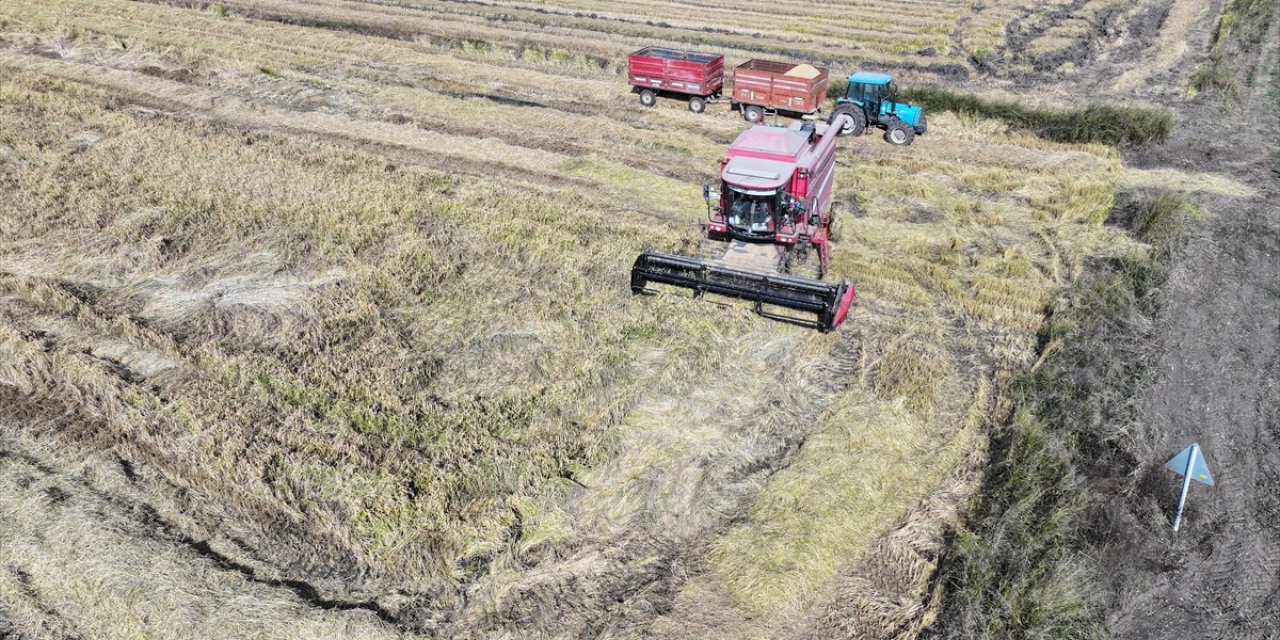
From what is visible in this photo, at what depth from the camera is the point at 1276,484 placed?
973cm

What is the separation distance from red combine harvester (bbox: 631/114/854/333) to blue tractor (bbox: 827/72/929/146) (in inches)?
320

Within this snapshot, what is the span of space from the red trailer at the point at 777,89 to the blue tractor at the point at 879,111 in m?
0.85

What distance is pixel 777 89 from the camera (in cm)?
2291

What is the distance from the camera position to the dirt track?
8.27 metres

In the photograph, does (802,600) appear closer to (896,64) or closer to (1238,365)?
(1238,365)

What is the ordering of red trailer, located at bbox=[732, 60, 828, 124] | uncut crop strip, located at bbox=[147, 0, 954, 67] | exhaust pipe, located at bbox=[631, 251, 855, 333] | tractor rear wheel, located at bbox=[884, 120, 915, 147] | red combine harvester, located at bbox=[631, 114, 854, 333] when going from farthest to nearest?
uncut crop strip, located at bbox=[147, 0, 954, 67] → red trailer, located at bbox=[732, 60, 828, 124] → tractor rear wheel, located at bbox=[884, 120, 915, 147] → red combine harvester, located at bbox=[631, 114, 854, 333] → exhaust pipe, located at bbox=[631, 251, 855, 333]

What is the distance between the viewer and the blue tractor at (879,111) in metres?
22.2

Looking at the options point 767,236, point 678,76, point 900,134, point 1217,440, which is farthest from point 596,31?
point 1217,440

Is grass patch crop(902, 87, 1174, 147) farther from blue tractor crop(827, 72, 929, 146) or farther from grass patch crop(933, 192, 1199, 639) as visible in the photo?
grass patch crop(933, 192, 1199, 639)

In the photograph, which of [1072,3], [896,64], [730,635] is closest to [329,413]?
[730,635]

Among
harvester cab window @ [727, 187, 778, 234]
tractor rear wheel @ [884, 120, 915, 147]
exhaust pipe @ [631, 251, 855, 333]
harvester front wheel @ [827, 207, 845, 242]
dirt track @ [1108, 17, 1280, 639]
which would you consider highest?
harvester cab window @ [727, 187, 778, 234]

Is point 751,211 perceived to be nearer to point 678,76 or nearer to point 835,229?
point 835,229

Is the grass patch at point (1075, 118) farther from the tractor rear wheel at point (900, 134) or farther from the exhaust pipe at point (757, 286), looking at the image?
the exhaust pipe at point (757, 286)

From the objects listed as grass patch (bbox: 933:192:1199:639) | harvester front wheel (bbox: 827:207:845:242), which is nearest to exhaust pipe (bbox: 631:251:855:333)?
grass patch (bbox: 933:192:1199:639)
